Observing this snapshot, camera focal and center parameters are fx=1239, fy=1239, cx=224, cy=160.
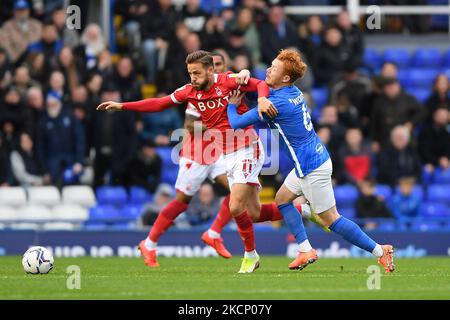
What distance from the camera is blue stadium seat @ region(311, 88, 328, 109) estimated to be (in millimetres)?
20203

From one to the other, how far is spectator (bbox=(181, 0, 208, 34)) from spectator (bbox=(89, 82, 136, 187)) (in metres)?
2.06

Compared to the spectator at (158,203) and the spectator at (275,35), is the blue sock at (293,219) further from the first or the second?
the spectator at (275,35)

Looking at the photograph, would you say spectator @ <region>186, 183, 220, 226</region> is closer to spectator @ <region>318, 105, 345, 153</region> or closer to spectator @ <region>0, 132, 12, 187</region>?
spectator @ <region>318, 105, 345, 153</region>

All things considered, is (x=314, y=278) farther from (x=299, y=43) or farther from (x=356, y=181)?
(x=299, y=43)

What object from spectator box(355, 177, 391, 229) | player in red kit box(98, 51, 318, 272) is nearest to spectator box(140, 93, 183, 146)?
spectator box(355, 177, 391, 229)

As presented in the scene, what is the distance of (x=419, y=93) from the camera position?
20969 millimetres

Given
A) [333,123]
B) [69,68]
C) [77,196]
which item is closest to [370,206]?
[333,123]

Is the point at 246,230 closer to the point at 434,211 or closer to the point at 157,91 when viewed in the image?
the point at 434,211

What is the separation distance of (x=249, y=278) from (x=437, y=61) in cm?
1095

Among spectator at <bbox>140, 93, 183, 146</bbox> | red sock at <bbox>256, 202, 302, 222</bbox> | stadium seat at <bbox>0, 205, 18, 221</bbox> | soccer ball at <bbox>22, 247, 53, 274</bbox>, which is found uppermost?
spectator at <bbox>140, 93, 183, 146</bbox>

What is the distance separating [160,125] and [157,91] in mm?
571

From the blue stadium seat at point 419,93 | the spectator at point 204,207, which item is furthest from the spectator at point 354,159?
the blue stadium seat at point 419,93

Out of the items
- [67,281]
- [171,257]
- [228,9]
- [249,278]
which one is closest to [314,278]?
[249,278]

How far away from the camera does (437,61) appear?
843 inches
